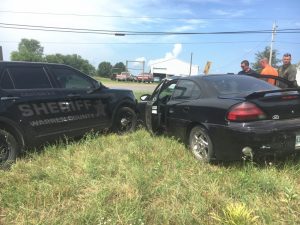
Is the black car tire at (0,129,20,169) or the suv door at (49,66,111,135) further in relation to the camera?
the suv door at (49,66,111,135)

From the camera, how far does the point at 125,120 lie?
781 centimetres

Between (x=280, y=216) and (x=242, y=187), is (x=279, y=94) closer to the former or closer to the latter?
(x=242, y=187)

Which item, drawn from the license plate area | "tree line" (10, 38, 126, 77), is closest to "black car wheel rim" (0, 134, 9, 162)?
the license plate area

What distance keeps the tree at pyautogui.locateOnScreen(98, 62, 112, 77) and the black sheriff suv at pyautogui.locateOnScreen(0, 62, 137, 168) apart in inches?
3710

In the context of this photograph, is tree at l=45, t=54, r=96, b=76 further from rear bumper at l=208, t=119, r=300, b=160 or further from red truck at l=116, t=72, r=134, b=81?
rear bumper at l=208, t=119, r=300, b=160

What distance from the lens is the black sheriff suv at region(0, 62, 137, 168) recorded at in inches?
211

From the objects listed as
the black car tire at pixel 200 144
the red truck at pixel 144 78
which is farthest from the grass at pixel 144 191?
the red truck at pixel 144 78

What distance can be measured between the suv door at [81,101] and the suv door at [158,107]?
873 mm

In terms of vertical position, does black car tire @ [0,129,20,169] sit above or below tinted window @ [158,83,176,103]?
below

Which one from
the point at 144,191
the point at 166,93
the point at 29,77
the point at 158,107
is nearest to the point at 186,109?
the point at 158,107

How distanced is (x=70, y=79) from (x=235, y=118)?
129 inches

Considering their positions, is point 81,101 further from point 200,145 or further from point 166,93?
point 200,145

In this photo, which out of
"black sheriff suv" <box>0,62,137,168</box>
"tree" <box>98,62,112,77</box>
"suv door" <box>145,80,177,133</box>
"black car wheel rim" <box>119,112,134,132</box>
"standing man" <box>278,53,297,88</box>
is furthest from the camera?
"tree" <box>98,62,112,77</box>

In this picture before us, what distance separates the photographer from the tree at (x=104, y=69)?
100919 millimetres
